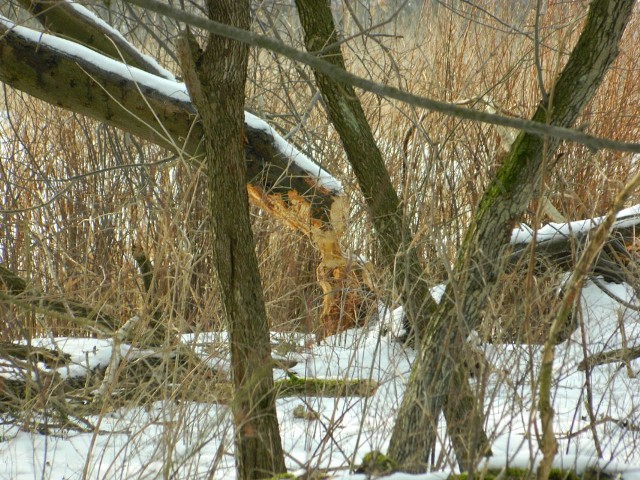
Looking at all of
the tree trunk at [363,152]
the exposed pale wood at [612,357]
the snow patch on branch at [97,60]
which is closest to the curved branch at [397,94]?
the tree trunk at [363,152]

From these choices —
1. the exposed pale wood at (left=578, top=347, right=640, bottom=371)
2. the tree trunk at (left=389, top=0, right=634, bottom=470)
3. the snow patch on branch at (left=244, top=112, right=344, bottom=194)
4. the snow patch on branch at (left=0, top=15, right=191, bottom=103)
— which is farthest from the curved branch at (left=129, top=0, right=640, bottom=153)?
the snow patch on branch at (left=244, top=112, right=344, bottom=194)

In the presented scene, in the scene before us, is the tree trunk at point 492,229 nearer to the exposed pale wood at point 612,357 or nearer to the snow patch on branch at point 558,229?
the exposed pale wood at point 612,357

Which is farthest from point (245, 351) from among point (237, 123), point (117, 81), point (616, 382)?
point (616, 382)

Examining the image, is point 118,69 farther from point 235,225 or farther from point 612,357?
point 612,357

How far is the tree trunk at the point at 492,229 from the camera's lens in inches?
Result: 77.0

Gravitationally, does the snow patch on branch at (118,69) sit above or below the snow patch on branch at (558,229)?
above

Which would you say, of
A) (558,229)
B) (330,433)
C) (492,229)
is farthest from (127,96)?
(558,229)

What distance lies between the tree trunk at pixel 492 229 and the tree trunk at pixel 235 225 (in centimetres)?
42

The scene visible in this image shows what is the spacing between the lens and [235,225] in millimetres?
2096

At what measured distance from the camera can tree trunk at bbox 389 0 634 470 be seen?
1.96 meters

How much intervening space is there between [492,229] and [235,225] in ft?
2.48

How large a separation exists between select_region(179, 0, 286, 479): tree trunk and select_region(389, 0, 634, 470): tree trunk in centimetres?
42

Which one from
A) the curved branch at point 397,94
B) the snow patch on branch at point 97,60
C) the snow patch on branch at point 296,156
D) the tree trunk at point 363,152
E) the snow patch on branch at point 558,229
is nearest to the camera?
the curved branch at point 397,94

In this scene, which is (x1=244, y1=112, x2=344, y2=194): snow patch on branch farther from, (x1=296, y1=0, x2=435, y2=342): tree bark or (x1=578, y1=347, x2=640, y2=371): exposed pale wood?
(x1=578, y1=347, x2=640, y2=371): exposed pale wood
